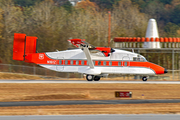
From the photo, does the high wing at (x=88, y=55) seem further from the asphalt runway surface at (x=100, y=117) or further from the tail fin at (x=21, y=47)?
the asphalt runway surface at (x=100, y=117)

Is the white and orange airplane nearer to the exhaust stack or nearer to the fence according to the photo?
the fence

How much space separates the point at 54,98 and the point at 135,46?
22821 millimetres

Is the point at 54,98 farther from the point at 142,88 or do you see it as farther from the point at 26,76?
the point at 26,76

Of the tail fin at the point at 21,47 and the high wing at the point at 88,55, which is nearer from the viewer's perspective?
the high wing at the point at 88,55

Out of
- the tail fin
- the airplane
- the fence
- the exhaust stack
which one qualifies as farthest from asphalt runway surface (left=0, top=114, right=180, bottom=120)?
the exhaust stack

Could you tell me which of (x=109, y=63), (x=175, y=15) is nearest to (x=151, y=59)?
(x=109, y=63)

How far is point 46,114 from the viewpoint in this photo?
1602 cm

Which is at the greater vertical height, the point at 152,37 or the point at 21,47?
the point at 152,37

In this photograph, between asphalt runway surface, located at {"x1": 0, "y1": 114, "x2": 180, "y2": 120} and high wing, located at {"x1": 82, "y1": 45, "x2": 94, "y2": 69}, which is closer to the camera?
asphalt runway surface, located at {"x1": 0, "y1": 114, "x2": 180, "y2": 120}

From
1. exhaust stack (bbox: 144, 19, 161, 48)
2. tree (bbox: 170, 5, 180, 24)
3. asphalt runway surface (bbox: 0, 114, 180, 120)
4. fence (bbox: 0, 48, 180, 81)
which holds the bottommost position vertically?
asphalt runway surface (bbox: 0, 114, 180, 120)

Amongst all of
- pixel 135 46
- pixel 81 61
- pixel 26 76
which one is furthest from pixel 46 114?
pixel 135 46

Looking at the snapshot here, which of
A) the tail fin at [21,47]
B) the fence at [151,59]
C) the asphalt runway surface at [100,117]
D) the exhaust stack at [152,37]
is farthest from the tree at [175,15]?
the asphalt runway surface at [100,117]

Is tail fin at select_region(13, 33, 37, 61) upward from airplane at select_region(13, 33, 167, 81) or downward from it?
upward

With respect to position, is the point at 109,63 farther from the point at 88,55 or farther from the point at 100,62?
the point at 88,55
